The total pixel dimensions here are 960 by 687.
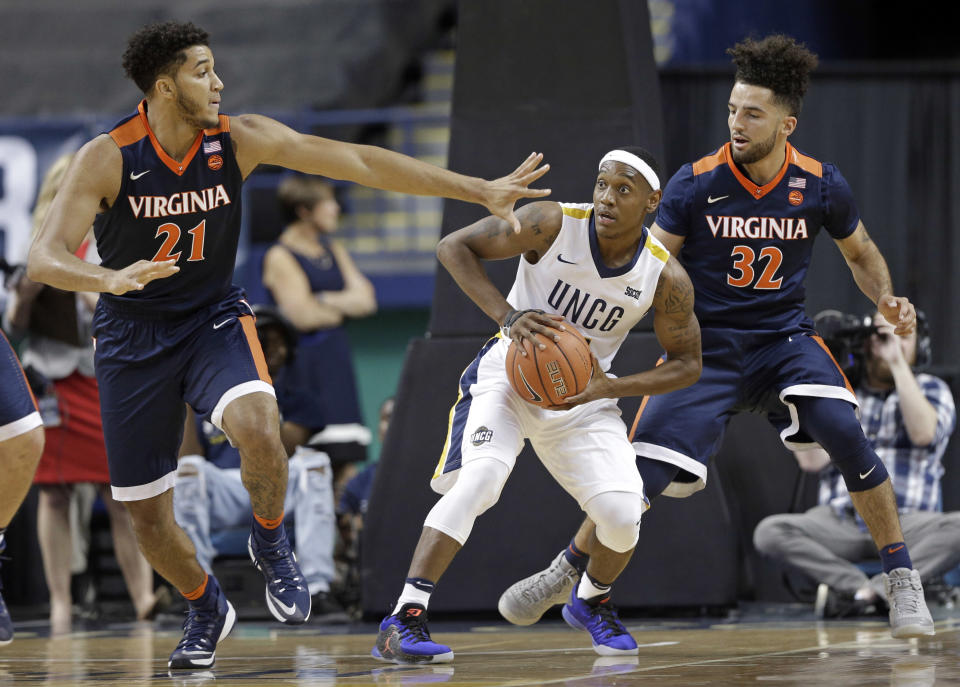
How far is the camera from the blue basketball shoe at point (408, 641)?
16.2ft

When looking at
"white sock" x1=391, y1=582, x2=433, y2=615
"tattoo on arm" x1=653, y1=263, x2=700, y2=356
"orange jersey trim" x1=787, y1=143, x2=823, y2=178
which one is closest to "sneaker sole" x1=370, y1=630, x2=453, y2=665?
"white sock" x1=391, y1=582, x2=433, y2=615

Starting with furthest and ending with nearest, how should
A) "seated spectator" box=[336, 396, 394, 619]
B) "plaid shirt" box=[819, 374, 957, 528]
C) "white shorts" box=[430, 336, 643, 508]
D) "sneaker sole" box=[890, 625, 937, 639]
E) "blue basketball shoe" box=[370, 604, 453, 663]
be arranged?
"seated spectator" box=[336, 396, 394, 619] < "plaid shirt" box=[819, 374, 957, 528] < "sneaker sole" box=[890, 625, 937, 639] < "white shorts" box=[430, 336, 643, 508] < "blue basketball shoe" box=[370, 604, 453, 663]

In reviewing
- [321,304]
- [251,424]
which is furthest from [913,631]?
[321,304]

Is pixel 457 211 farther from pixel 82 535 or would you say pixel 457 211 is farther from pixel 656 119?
pixel 82 535

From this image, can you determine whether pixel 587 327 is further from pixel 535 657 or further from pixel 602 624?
pixel 535 657

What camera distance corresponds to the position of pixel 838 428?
555 cm

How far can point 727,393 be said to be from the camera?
227 inches

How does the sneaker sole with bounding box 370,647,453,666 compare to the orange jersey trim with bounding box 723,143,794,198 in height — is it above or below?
below

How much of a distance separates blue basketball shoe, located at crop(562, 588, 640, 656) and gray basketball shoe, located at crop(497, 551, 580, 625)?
0.07m

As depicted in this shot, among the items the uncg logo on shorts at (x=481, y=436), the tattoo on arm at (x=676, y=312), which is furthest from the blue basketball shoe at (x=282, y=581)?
the tattoo on arm at (x=676, y=312)

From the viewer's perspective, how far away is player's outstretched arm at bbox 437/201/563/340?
209 inches

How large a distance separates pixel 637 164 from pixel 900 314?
1.20m

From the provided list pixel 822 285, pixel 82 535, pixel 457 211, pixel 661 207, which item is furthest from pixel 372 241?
pixel 661 207

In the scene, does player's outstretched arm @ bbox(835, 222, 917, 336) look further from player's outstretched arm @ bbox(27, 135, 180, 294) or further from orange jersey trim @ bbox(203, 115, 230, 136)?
player's outstretched arm @ bbox(27, 135, 180, 294)
